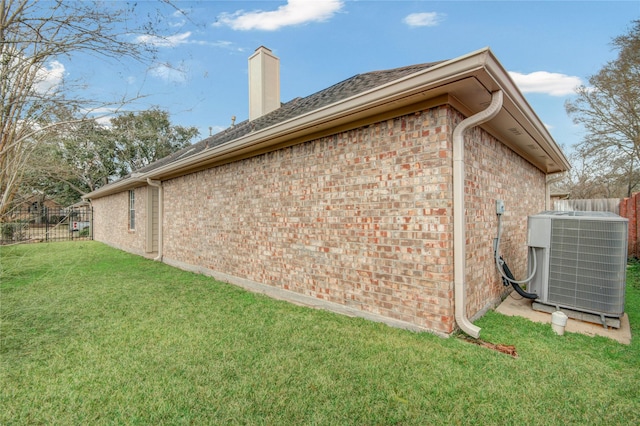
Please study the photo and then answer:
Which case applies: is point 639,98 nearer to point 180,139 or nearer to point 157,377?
point 157,377

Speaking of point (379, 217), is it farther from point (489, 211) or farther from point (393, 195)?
point (489, 211)

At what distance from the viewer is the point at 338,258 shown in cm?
404

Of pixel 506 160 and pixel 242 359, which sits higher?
pixel 506 160

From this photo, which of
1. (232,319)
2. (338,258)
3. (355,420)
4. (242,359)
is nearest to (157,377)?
(242,359)

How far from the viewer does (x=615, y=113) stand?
1327 centimetres

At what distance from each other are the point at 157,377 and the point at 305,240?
2.49 metres

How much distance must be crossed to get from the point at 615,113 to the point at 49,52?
62.8 feet

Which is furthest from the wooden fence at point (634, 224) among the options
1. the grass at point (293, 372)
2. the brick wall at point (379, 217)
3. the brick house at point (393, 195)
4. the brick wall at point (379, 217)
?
the grass at point (293, 372)

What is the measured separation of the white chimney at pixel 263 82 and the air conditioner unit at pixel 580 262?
844 centimetres

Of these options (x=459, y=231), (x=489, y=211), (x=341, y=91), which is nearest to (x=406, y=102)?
(x=459, y=231)

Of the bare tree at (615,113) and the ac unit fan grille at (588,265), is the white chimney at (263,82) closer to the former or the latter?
the ac unit fan grille at (588,265)

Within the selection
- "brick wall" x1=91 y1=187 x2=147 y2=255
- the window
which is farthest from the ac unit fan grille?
the window

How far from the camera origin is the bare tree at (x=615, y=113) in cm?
1188

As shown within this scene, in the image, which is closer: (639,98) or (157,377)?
(157,377)
